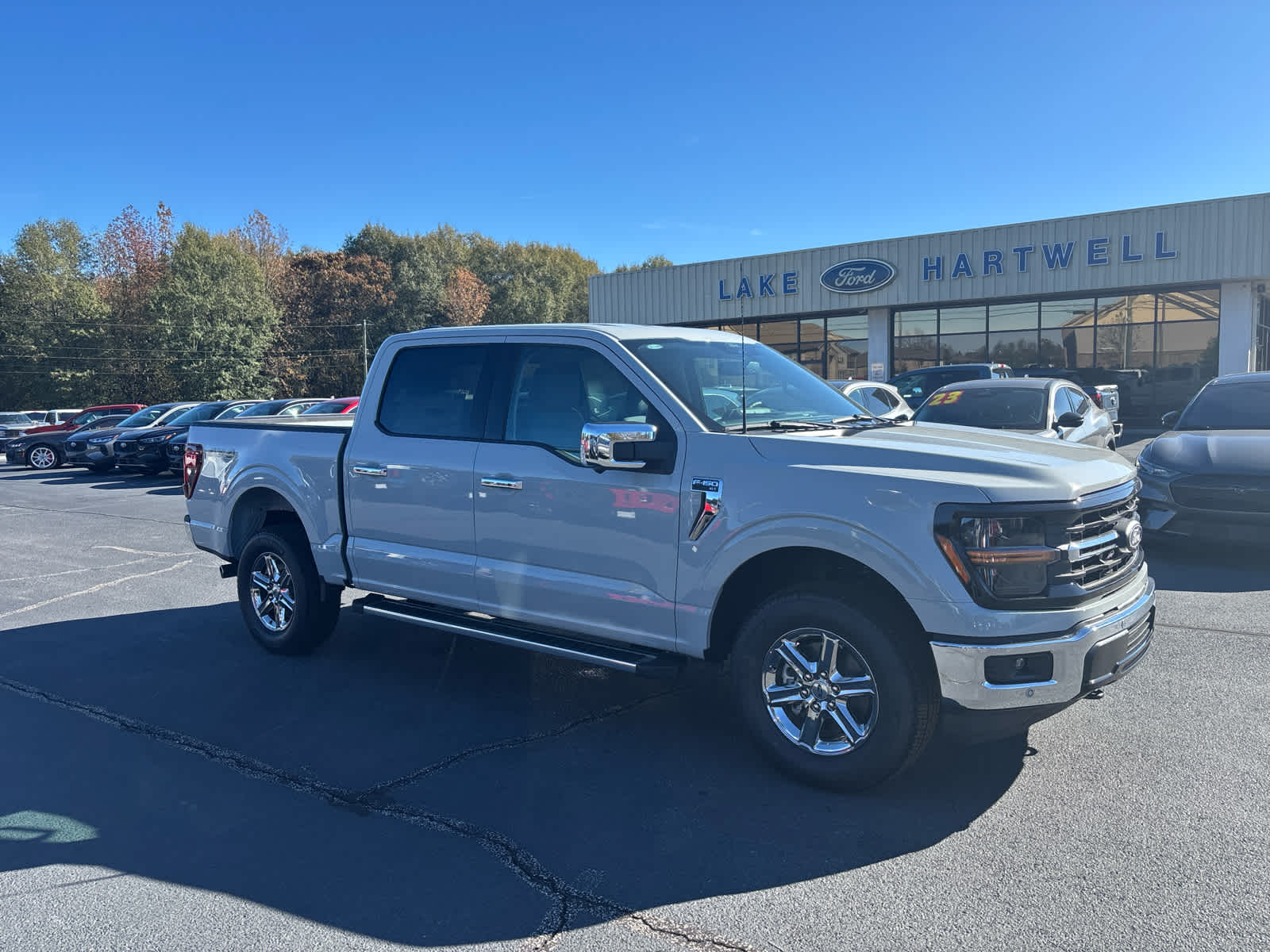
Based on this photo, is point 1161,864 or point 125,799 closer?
point 1161,864

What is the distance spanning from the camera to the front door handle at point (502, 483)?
15.7 ft

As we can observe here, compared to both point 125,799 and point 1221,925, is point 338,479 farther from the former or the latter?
point 1221,925

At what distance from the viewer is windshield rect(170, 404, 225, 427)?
67.4 ft

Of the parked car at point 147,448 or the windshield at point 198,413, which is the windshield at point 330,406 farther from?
the windshield at point 198,413

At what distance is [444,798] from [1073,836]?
2500 mm

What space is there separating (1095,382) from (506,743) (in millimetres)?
24605

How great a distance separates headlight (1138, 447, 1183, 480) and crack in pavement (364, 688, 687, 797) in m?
5.27

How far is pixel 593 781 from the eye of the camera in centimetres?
412

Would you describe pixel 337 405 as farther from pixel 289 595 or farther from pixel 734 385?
pixel 734 385

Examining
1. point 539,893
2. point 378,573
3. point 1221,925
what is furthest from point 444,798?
point 1221,925

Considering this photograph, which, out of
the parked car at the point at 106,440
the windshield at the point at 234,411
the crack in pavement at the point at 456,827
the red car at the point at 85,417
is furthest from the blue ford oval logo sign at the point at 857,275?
the crack in pavement at the point at 456,827

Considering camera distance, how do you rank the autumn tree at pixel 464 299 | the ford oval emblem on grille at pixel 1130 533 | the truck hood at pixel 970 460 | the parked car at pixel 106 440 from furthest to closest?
1. the autumn tree at pixel 464 299
2. the parked car at pixel 106 440
3. the ford oval emblem on grille at pixel 1130 533
4. the truck hood at pixel 970 460

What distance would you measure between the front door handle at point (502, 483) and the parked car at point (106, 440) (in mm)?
18039

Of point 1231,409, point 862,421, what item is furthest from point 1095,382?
point 862,421
